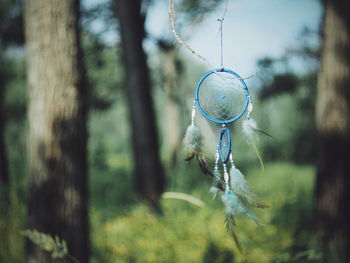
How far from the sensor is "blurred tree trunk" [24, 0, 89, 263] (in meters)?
2.41

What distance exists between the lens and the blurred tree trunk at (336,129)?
3.37 m

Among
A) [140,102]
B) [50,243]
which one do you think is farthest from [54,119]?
[140,102]

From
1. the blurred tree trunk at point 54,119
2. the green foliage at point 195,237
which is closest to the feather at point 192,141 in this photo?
the blurred tree trunk at point 54,119

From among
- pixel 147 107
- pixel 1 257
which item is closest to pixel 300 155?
pixel 147 107

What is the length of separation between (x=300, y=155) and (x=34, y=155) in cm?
1376

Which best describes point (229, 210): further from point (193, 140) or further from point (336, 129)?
point (336, 129)

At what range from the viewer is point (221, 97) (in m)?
1.30

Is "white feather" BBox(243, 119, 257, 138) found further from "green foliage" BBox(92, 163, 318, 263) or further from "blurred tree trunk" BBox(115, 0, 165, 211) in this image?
"blurred tree trunk" BBox(115, 0, 165, 211)

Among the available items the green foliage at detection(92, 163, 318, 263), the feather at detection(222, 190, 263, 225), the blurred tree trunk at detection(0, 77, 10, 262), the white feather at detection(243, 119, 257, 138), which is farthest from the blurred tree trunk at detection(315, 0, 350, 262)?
the blurred tree trunk at detection(0, 77, 10, 262)

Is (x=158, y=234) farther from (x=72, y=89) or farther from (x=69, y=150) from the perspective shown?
(x=72, y=89)

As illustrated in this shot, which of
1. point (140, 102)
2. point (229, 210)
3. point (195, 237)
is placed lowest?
point (195, 237)

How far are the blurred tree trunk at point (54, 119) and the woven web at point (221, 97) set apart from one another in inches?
60.6

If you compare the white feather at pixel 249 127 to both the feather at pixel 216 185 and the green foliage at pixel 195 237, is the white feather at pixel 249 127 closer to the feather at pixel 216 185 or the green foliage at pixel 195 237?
the feather at pixel 216 185

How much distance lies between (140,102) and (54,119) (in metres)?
2.87
